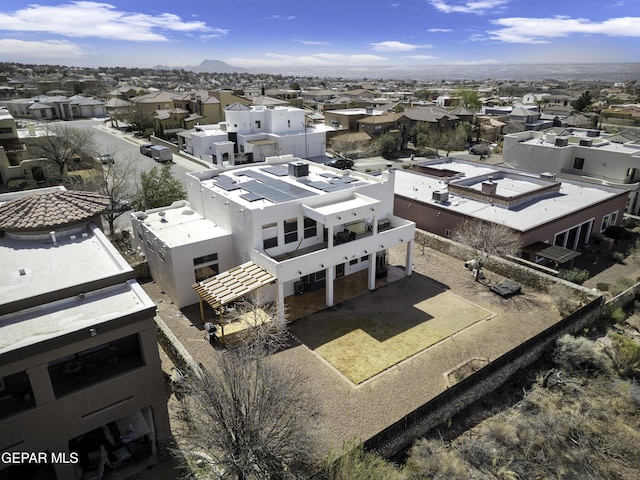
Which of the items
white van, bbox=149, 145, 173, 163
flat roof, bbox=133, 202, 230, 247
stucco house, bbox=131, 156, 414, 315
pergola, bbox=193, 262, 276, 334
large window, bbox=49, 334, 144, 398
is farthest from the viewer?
white van, bbox=149, 145, 173, 163

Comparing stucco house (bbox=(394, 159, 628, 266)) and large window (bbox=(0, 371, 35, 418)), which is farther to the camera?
stucco house (bbox=(394, 159, 628, 266))

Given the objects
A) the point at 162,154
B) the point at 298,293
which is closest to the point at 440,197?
the point at 298,293

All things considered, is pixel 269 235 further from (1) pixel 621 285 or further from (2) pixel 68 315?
(1) pixel 621 285

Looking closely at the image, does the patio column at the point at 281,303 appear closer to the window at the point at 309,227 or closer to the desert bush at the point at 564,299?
the window at the point at 309,227

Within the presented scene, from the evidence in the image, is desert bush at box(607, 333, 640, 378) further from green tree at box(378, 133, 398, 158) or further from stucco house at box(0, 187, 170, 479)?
green tree at box(378, 133, 398, 158)

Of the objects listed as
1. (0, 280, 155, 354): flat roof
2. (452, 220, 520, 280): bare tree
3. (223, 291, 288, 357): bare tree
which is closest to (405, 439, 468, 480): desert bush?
(223, 291, 288, 357): bare tree

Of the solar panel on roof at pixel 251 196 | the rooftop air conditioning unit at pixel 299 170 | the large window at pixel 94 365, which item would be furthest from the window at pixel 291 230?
the large window at pixel 94 365

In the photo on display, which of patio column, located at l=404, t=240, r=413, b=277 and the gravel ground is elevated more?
patio column, located at l=404, t=240, r=413, b=277

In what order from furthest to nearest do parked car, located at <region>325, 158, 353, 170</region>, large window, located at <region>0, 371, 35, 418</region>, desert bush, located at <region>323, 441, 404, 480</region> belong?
parked car, located at <region>325, 158, 353, 170</region> → desert bush, located at <region>323, 441, 404, 480</region> → large window, located at <region>0, 371, 35, 418</region>
